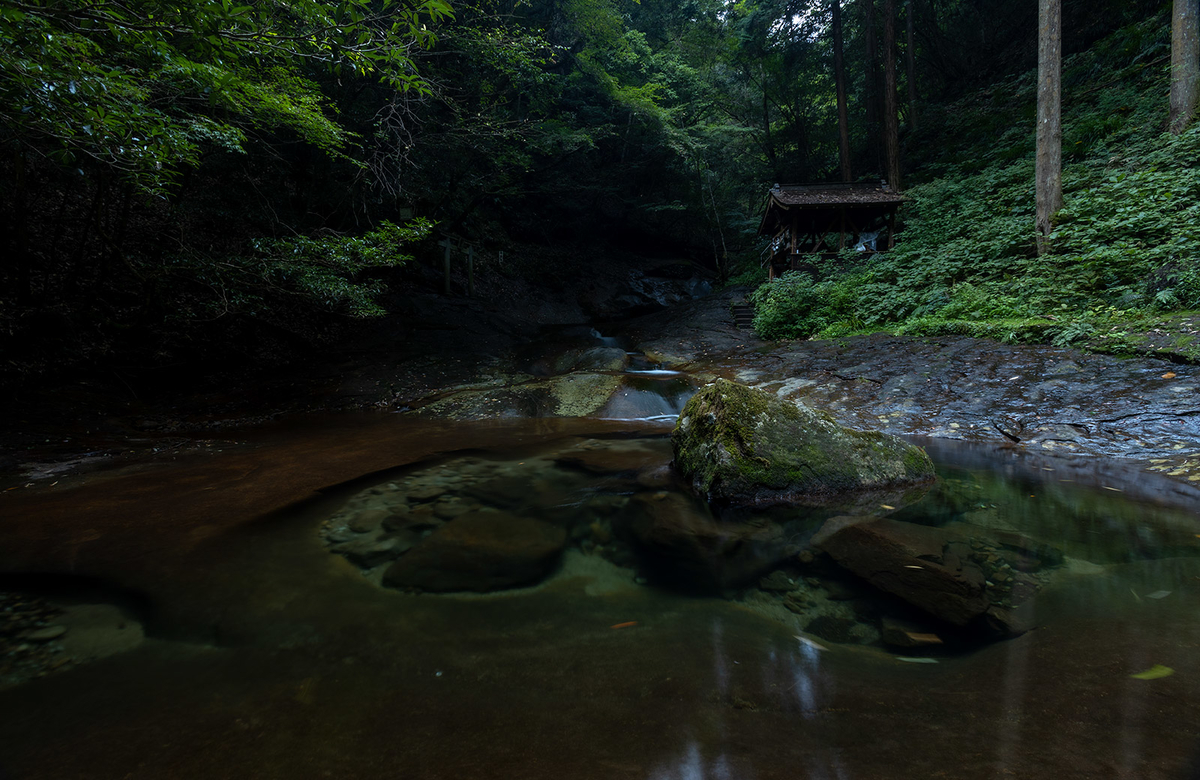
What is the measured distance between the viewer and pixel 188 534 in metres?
3.23

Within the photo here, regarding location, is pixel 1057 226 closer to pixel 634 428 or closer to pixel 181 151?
pixel 634 428

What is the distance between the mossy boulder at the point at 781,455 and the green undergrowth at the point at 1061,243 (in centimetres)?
440

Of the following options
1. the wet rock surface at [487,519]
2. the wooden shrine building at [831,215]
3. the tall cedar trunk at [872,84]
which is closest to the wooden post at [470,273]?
the wooden shrine building at [831,215]

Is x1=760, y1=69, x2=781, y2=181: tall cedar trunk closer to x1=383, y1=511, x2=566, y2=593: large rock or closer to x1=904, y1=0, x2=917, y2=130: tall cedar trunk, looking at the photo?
x1=904, y1=0, x2=917, y2=130: tall cedar trunk

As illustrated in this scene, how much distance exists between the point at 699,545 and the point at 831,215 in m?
17.1

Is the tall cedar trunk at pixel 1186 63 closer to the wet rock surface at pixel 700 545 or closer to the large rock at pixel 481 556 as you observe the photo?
the wet rock surface at pixel 700 545

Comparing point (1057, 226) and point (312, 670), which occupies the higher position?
point (1057, 226)

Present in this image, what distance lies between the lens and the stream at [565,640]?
1460mm

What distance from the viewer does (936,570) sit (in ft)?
A: 8.75

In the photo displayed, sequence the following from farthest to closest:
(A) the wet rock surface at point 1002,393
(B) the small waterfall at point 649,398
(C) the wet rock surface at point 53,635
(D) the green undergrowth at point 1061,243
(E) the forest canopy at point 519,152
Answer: (B) the small waterfall at point 649,398, (D) the green undergrowth at point 1061,243, (A) the wet rock surface at point 1002,393, (E) the forest canopy at point 519,152, (C) the wet rock surface at point 53,635

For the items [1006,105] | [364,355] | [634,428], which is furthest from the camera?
[1006,105]

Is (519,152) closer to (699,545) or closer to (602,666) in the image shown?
(699,545)

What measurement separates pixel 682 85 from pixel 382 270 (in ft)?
54.3

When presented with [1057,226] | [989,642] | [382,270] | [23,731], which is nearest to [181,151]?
[23,731]
